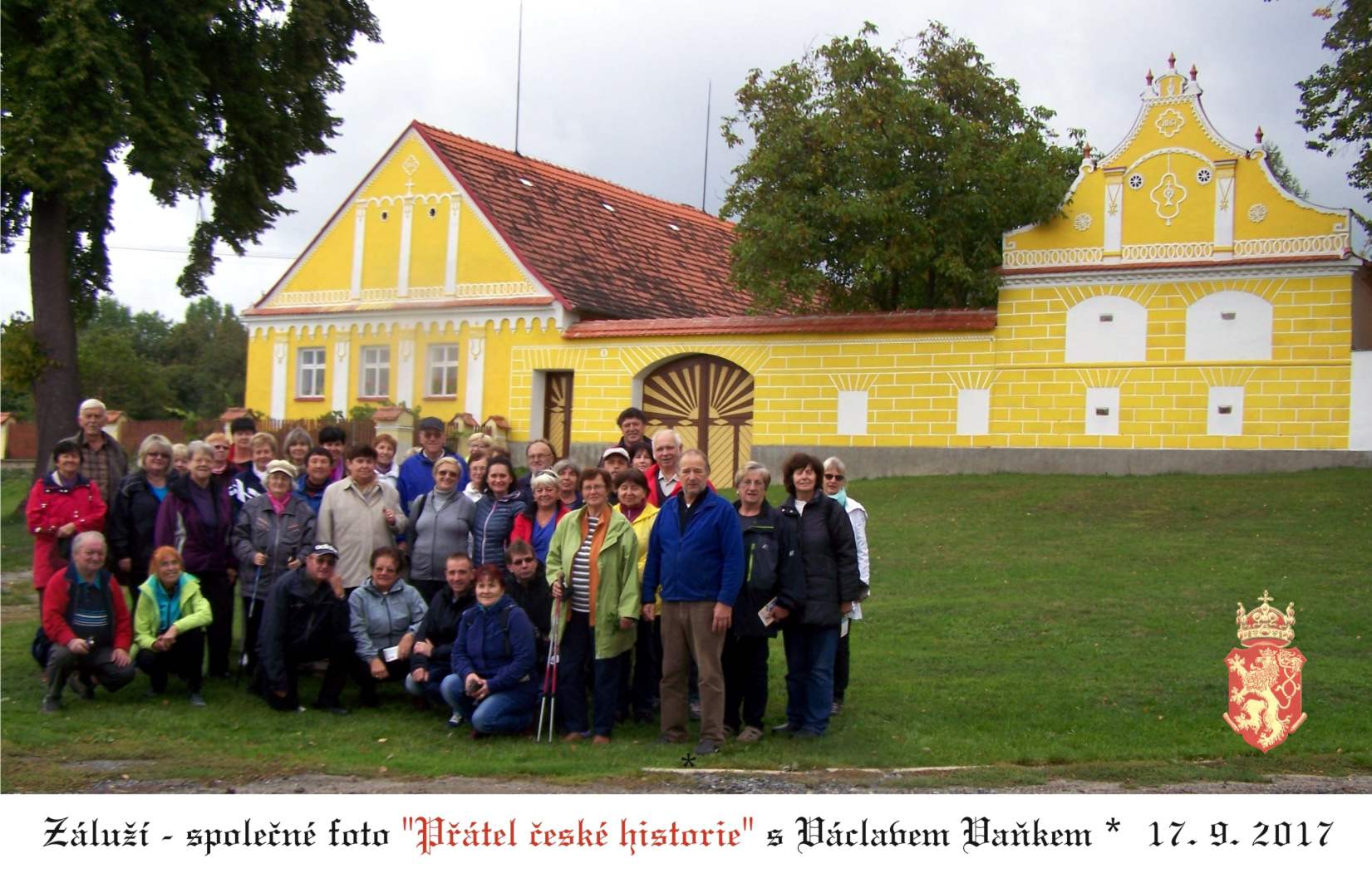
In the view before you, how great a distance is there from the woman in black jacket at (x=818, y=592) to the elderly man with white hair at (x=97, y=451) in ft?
18.2

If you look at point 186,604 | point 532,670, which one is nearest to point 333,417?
point 186,604

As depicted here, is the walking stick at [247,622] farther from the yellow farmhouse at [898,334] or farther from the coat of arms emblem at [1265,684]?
the yellow farmhouse at [898,334]

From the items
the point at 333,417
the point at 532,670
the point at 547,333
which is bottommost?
the point at 532,670

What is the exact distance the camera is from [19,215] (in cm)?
2330

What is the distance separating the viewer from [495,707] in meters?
9.71

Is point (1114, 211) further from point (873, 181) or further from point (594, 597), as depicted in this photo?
point (594, 597)

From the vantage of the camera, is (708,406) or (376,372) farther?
(376,372)

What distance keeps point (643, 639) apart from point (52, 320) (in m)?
16.2

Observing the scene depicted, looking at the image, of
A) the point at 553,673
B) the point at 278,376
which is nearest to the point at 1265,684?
the point at 553,673

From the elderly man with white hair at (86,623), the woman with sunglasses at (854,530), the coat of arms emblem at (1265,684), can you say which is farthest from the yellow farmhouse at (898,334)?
the elderly man with white hair at (86,623)

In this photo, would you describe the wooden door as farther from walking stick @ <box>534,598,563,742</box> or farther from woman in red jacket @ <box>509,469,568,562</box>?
walking stick @ <box>534,598,563,742</box>

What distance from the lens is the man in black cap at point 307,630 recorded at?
34.4 ft

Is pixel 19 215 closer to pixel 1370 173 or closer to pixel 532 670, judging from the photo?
pixel 532 670
